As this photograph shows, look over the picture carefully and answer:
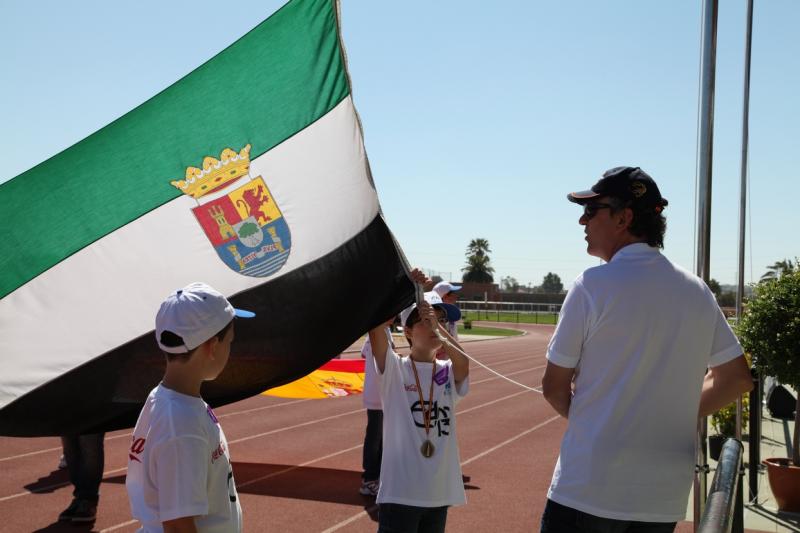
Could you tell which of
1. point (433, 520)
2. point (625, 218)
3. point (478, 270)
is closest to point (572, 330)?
point (625, 218)

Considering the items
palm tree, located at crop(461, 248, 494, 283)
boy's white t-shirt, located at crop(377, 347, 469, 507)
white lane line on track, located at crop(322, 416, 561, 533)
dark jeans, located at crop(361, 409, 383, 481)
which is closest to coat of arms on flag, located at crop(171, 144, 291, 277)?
boy's white t-shirt, located at crop(377, 347, 469, 507)

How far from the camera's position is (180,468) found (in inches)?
86.1

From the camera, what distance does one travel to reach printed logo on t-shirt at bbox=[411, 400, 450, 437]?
3.98m

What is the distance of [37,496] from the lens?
7445 mm

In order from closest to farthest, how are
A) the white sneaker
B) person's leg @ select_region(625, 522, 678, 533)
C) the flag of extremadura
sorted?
person's leg @ select_region(625, 522, 678, 533), the flag of extremadura, the white sneaker

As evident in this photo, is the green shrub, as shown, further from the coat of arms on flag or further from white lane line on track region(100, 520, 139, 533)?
white lane line on track region(100, 520, 139, 533)

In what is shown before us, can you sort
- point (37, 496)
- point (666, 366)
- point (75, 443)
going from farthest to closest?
1. point (37, 496)
2. point (75, 443)
3. point (666, 366)

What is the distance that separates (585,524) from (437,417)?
5.44 feet

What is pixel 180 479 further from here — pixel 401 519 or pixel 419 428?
pixel 419 428

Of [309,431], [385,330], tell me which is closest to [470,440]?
[309,431]

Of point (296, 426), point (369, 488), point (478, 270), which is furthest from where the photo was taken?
point (478, 270)

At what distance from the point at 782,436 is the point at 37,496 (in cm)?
1043

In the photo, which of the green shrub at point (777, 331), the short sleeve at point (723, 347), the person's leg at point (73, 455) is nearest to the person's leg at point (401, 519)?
the short sleeve at point (723, 347)

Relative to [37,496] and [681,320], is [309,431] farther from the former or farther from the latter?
[681,320]
